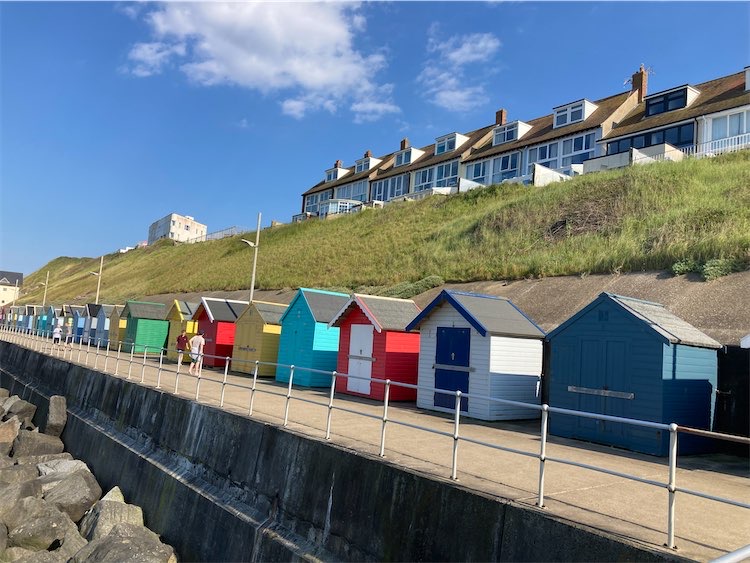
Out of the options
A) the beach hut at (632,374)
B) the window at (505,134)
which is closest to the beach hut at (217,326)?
the beach hut at (632,374)

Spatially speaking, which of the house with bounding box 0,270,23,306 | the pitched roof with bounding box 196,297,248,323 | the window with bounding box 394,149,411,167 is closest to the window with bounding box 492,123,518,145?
the window with bounding box 394,149,411,167

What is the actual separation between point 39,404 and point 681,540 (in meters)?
24.0

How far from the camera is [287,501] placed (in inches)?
338

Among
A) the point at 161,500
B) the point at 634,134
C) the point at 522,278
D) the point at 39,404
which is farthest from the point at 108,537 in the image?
the point at 634,134

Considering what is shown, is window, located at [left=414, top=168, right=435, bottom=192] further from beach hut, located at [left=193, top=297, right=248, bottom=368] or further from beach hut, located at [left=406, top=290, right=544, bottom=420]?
beach hut, located at [left=406, top=290, right=544, bottom=420]

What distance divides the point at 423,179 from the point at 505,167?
36.4 ft

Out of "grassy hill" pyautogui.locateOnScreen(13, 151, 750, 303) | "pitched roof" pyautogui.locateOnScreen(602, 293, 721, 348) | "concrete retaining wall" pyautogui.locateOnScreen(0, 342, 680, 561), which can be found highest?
"grassy hill" pyautogui.locateOnScreen(13, 151, 750, 303)

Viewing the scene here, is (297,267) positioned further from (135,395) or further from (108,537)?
(108,537)

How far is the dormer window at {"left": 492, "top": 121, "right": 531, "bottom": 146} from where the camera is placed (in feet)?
162

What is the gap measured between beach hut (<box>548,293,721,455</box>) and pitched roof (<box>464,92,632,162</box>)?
34.3m

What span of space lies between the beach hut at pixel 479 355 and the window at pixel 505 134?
3926 centimetres

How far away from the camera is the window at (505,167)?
46.8 m

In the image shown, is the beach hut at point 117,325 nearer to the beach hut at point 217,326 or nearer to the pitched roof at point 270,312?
the beach hut at point 217,326

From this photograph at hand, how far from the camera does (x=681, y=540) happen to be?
4977mm
